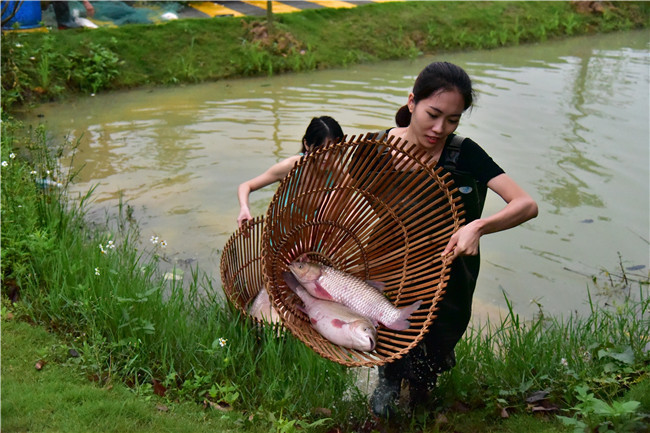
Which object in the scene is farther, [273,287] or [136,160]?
[136,160]

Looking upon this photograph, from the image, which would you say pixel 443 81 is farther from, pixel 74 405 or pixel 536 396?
pixel 74 405

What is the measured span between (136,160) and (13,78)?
7.88 ft

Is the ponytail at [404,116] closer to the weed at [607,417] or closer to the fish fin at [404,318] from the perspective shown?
the fish fin at [404,318]

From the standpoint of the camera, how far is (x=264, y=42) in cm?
1139

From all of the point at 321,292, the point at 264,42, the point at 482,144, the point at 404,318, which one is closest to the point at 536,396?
the point at 404,318

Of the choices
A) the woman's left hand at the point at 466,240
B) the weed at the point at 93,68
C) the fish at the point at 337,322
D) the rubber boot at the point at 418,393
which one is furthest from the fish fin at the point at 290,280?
the weed at the point at 93,68

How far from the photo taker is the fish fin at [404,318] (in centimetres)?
312

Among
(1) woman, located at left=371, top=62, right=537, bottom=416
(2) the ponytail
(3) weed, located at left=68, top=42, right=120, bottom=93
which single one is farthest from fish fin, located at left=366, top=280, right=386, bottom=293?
(3) weed, located at left=68, top=42, right=120, bottom=93

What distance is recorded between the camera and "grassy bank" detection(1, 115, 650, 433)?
327 centimetres

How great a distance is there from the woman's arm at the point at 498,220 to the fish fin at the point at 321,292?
24.5 inches

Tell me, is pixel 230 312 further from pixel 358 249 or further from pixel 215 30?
pixel 215 30

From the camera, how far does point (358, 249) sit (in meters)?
3.73

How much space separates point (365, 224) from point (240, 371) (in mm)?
954

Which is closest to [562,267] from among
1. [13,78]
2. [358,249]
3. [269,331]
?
[358,249]
